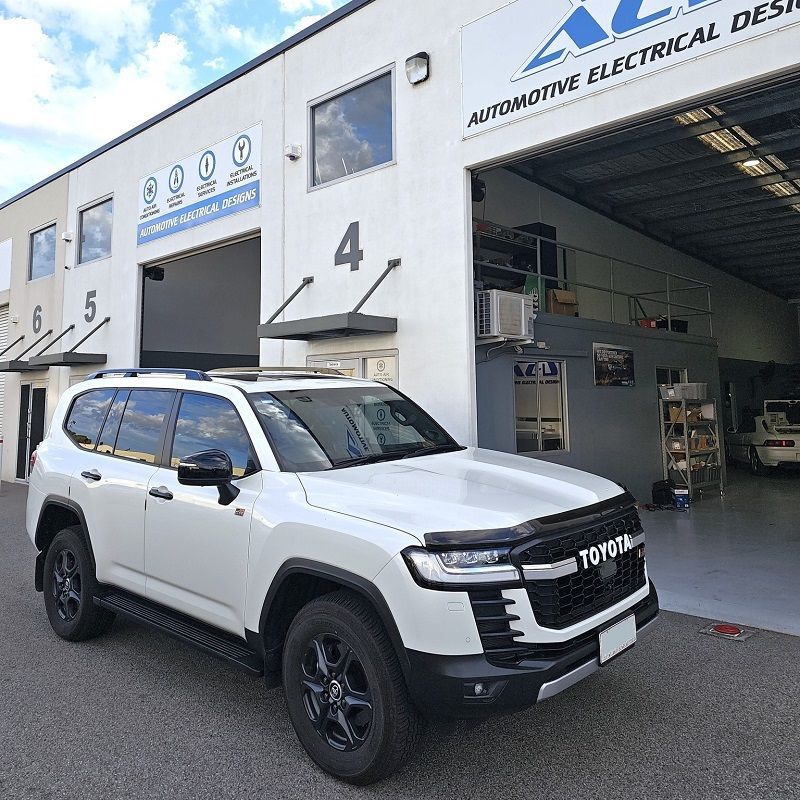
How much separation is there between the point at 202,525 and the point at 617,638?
218 centimetres

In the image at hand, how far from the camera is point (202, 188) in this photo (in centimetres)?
1112

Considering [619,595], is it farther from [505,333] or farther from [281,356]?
[281,356]

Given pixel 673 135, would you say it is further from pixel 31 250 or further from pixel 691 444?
pixel 31 250

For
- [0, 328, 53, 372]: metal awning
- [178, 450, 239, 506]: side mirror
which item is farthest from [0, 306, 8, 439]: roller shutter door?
[178, 450, 239, 506]: side mirror

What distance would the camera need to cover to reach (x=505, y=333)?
7.88 m

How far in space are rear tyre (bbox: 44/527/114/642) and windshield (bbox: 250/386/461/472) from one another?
1918 mm

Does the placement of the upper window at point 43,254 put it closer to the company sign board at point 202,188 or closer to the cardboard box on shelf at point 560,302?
the company sign board at point 202,188

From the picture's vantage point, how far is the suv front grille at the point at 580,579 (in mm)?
2674

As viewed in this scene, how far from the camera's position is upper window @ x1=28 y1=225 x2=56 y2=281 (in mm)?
15344

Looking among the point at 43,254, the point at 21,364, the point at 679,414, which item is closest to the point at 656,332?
the point at 679,414

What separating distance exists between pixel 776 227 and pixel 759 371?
7.58 meters

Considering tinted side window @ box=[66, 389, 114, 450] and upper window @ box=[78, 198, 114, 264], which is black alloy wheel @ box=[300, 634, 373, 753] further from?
upper window @ box=[78, 198, 114, 264]

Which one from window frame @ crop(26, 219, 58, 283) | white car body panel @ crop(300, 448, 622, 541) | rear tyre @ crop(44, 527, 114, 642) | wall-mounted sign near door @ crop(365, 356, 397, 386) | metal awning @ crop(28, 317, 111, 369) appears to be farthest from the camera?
window frame @ crop(26, 219, 58, 283)

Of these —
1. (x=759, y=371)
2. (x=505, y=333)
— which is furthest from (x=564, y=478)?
(x=759, y=371)
